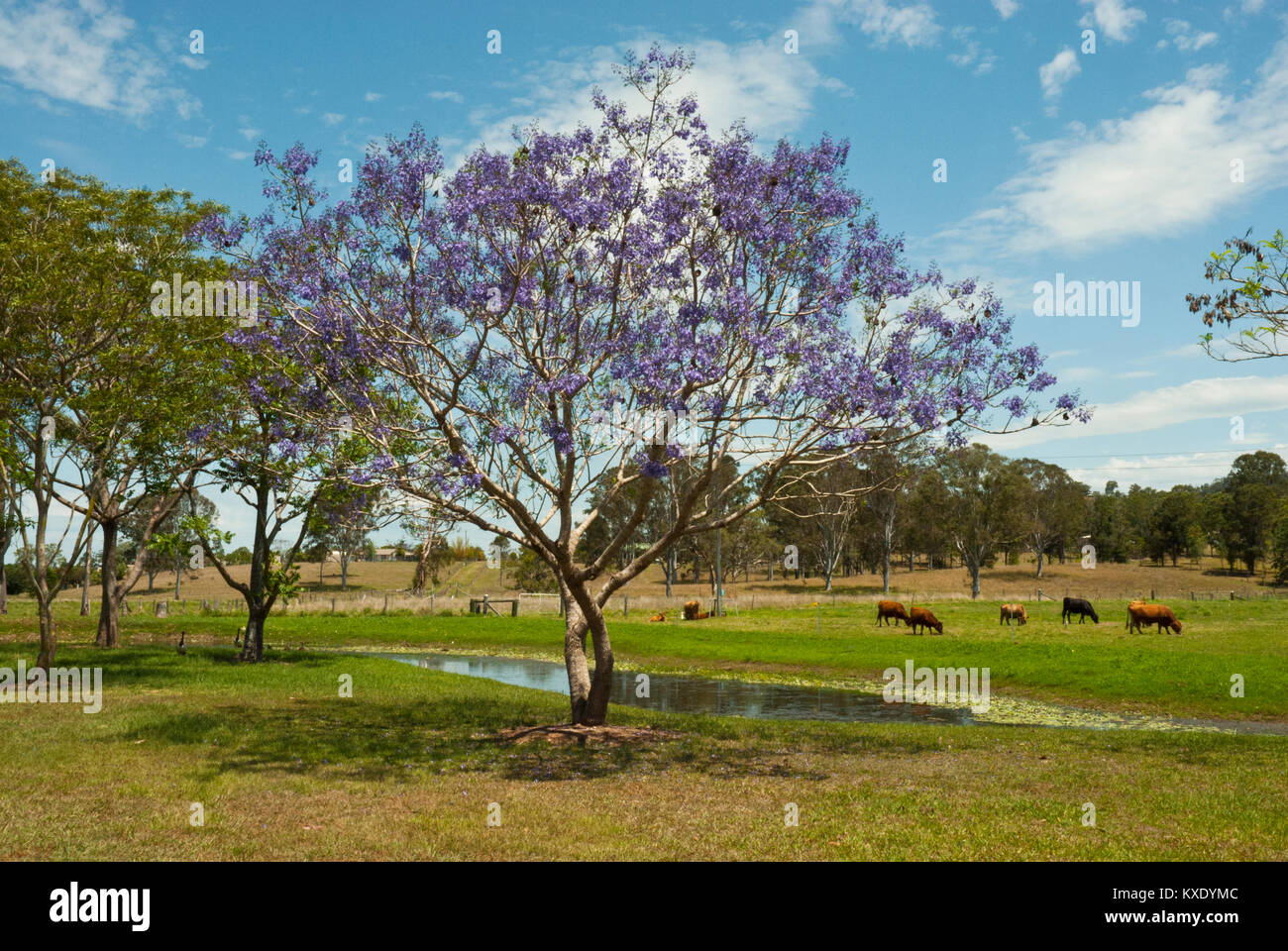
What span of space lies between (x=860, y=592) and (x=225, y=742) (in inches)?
3407

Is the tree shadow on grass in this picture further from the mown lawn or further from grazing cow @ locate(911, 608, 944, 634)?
grazing cow @ locate(911, 608, 944, 634)

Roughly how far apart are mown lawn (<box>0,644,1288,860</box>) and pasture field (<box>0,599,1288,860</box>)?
60 millimetres

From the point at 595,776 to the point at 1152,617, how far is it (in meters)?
39.2

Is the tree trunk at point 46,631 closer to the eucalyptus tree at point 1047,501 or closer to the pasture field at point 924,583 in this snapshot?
the pasture field at point 924,583

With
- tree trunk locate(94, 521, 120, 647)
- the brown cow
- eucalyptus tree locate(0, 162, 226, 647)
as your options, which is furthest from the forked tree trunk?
the brown cow

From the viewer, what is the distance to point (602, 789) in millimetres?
13078

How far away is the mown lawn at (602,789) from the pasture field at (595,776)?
6cm

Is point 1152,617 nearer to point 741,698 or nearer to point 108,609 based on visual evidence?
point 741,698

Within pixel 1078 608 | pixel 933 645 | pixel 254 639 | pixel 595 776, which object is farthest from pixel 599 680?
pixel 1078 608

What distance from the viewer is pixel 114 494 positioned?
1346 inches

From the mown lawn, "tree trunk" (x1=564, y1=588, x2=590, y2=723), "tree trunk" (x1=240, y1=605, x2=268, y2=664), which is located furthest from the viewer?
"tree trunk" (x1=240, y1=605, x2=268, y2=664)

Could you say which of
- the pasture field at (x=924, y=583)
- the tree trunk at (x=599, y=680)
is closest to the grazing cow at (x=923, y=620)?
the tree trunk at (x=599, y=680)

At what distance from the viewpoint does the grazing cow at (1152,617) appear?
43.9 metres

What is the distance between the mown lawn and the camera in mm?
9930
